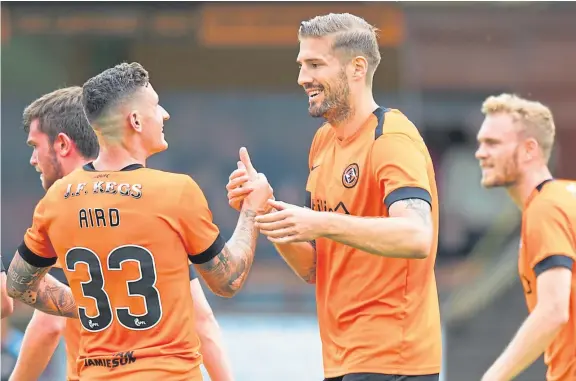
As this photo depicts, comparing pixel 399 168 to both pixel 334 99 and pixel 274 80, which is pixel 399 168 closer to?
pixel 334 99

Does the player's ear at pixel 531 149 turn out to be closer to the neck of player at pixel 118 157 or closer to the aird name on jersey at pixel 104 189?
the neck of player at pixel 118 157

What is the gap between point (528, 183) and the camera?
620 centimetres

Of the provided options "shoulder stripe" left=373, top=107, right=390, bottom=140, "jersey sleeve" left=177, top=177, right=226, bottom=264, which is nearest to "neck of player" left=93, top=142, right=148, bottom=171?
"jersey sleeve" left=177, top=177, right=226, bottom=264

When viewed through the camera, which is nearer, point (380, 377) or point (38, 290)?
point (380, 377)

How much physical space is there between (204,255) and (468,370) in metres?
9.98

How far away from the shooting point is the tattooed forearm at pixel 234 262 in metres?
4.73

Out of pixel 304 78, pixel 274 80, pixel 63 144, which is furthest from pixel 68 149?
pixel 274 80

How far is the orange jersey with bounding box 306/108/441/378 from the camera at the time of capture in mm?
4727

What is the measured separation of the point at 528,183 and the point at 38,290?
2.71 meters

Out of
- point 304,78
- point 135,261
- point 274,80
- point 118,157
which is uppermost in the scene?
point 274,80

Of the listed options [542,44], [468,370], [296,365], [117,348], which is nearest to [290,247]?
[117,348]

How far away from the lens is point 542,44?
784 inches

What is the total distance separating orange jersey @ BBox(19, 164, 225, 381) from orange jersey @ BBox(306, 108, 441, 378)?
601 mm

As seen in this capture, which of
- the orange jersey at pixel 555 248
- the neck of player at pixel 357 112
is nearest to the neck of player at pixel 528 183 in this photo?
the orange jersey at pixel 555 248
